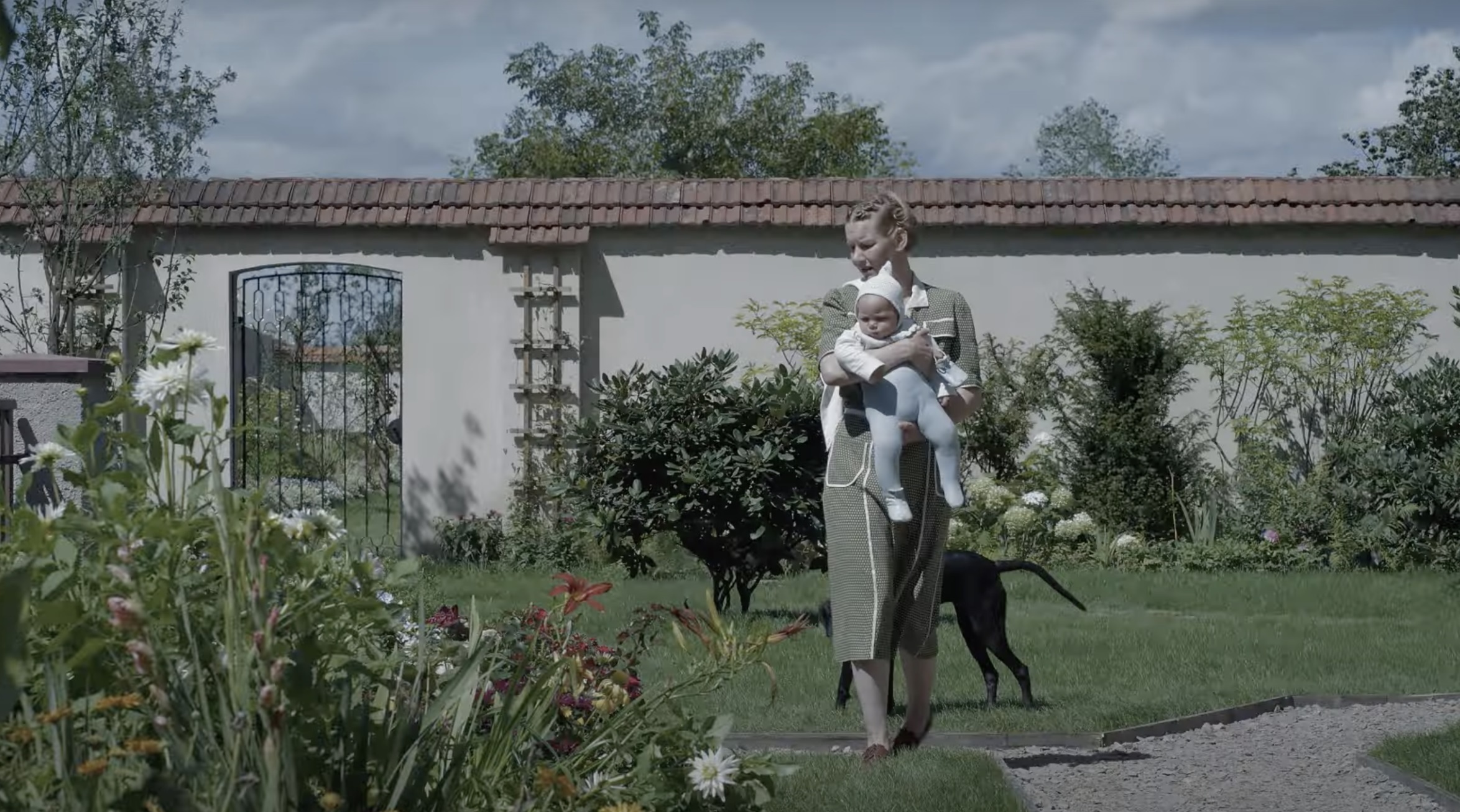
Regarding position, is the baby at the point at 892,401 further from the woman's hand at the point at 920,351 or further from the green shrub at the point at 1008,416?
the green shrub at the point at 1008,416

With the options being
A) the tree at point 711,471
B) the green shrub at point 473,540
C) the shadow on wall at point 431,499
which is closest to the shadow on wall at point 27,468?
the tree at point 711,471

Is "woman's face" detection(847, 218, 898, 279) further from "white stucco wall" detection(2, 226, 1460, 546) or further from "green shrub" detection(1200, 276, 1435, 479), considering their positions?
"green shrub" detection(1200, 276, 1435, 479)

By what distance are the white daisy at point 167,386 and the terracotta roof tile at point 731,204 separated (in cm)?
993

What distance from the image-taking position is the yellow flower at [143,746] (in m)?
2.29

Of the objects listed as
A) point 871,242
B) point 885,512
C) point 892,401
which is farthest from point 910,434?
point 871,242

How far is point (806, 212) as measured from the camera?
1280 cm

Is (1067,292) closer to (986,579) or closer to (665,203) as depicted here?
(665,203)

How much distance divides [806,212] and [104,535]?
34.4ft

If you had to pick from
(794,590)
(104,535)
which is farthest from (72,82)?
(104,535)

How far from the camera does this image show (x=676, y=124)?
1305 inches

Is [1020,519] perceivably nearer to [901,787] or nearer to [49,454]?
[901,787]

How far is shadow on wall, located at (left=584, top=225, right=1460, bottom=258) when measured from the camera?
42.2 feet

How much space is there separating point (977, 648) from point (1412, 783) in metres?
1.63

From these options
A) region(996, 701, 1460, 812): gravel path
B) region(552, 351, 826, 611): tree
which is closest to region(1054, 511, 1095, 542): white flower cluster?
region(552, 351, 826, 611): tree
